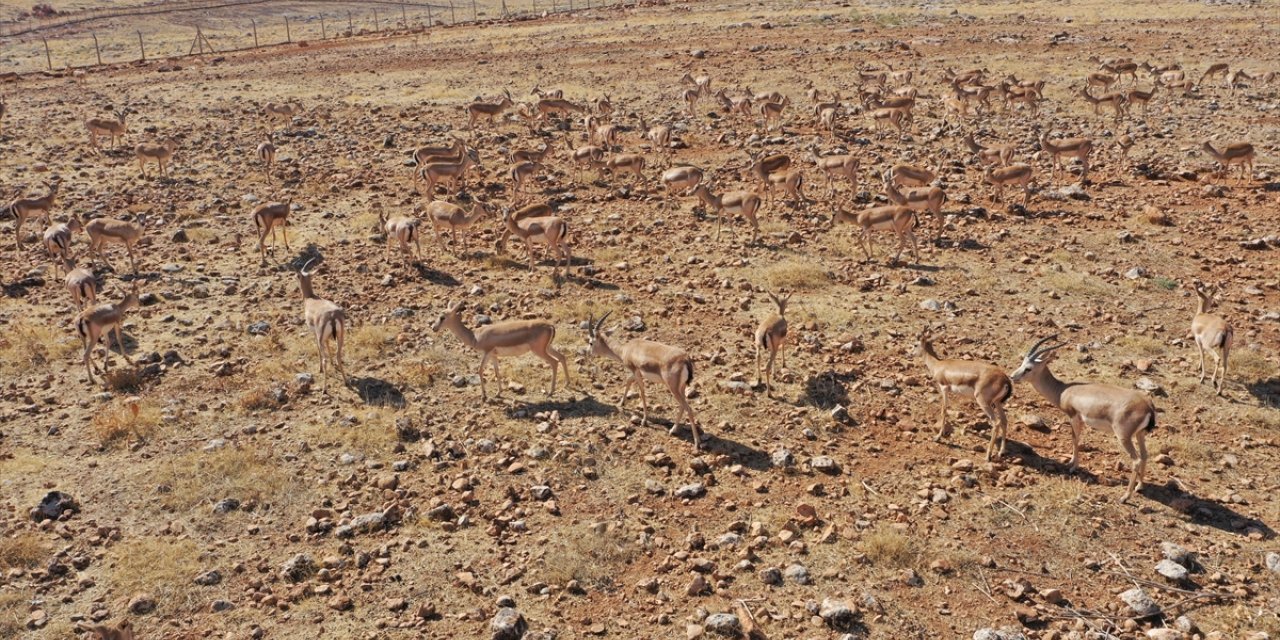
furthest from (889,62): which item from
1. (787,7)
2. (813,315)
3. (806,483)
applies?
(806,483)

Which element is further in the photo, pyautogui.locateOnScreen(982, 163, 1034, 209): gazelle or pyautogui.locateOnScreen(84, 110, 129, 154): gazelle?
pyautogui.locateOnScreen(84, 110, 129, 154): gazelle

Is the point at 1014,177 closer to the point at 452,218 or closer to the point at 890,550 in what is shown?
the point at 452,218

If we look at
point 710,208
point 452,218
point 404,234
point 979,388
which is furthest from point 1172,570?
point 452,218

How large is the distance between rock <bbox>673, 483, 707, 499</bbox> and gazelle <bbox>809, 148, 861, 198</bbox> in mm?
13559

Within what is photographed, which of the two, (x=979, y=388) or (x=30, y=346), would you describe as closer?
(x=979, y=388)

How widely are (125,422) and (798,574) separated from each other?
10171mm

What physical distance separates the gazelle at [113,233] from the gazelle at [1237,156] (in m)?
26.4

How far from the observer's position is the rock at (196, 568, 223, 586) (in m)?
9.91

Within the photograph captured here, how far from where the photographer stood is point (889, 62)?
42.0 metres

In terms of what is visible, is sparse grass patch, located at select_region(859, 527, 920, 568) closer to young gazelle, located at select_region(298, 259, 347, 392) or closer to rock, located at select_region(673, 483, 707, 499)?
rock, located at select_region(673, 483, 707, 499)

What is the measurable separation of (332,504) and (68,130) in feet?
106

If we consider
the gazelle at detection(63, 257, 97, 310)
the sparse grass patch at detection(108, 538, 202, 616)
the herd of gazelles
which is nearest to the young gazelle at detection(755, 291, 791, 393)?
the herd of gazelles

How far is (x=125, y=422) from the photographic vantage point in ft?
42.8

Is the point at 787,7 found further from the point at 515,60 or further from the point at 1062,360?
the point at 1062,360
